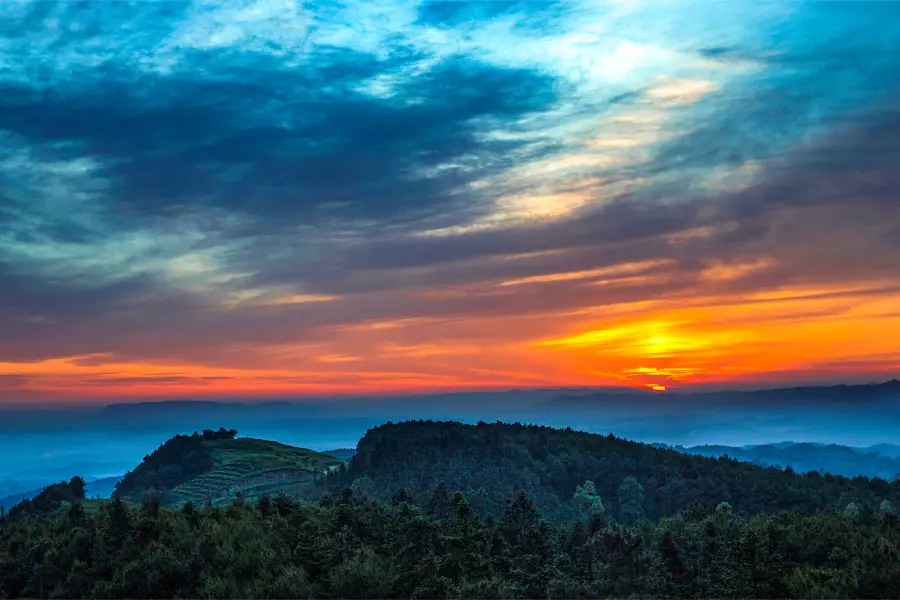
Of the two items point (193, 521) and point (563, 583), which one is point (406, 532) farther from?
point (193, 521)

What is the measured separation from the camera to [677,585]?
59.6 metres

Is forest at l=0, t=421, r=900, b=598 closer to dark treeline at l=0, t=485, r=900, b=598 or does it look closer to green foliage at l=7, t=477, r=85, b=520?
dark treeline at l=0, t=485, r=900, b=598

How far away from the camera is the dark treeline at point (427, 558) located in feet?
172

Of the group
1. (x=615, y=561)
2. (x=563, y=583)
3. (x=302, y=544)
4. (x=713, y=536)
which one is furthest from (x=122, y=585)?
(x=713, y=536)

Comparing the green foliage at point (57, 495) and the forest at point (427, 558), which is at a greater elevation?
the forest at point (427, 558)

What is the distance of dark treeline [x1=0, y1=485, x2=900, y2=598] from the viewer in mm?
52469

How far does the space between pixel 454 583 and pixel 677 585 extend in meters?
17.9

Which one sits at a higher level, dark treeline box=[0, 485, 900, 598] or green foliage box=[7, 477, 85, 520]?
dark treeline box=[0, 485, 900, 598]

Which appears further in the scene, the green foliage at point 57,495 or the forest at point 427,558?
the green foliage at point 57,495

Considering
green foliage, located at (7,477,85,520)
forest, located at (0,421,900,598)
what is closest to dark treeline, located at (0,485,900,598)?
forest, located at (0,421,900,598)

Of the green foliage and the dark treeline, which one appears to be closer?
the dark treeline

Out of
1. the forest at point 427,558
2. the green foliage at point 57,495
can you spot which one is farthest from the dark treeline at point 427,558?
the green foliage at point 57,495

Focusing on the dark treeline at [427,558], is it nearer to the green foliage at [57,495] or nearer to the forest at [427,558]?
the forest at [427,558]

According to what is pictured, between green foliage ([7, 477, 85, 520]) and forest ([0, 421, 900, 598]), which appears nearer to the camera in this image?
forest ([0, 421, 900, 598])
